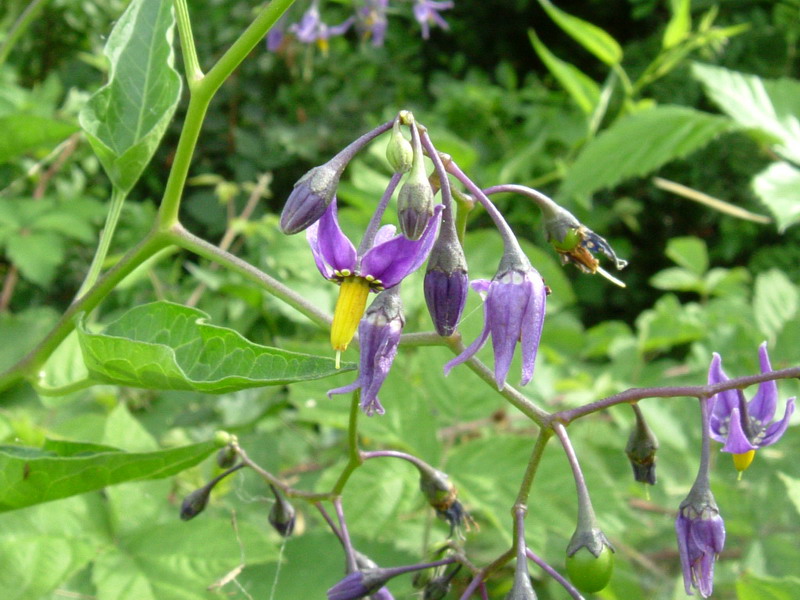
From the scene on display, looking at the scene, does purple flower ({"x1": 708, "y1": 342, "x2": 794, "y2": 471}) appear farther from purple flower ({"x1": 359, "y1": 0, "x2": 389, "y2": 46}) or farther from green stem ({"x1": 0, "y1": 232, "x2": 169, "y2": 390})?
purple flower ({"x1": 359, "y1": 0, "x2": 389, "y2": 46})

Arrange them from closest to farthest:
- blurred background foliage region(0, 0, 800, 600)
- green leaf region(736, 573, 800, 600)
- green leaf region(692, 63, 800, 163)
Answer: green leaf region(736, 573, 800, 600)
blurred background foliage region(0, 0, 800, 600)
green leaf region(692, 63, 800, 163)

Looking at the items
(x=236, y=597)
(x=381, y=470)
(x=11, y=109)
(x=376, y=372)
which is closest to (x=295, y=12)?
(x=11, y=109)

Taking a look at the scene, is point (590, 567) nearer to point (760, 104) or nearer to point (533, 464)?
point (533, 464)

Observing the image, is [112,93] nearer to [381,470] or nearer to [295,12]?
[381,470]

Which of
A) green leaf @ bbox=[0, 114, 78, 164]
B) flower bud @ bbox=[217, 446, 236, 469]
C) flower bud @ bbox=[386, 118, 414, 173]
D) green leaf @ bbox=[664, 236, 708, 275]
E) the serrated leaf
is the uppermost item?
flower bud @ bbox=[386, 118, 414, 173]

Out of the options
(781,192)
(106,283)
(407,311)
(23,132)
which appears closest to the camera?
(106,283)

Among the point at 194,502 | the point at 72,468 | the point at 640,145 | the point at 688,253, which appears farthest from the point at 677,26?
the point at 72,468

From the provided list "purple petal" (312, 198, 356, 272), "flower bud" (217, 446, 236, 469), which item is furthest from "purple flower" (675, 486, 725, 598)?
"flower bud" (217, 446, 236, 469)
